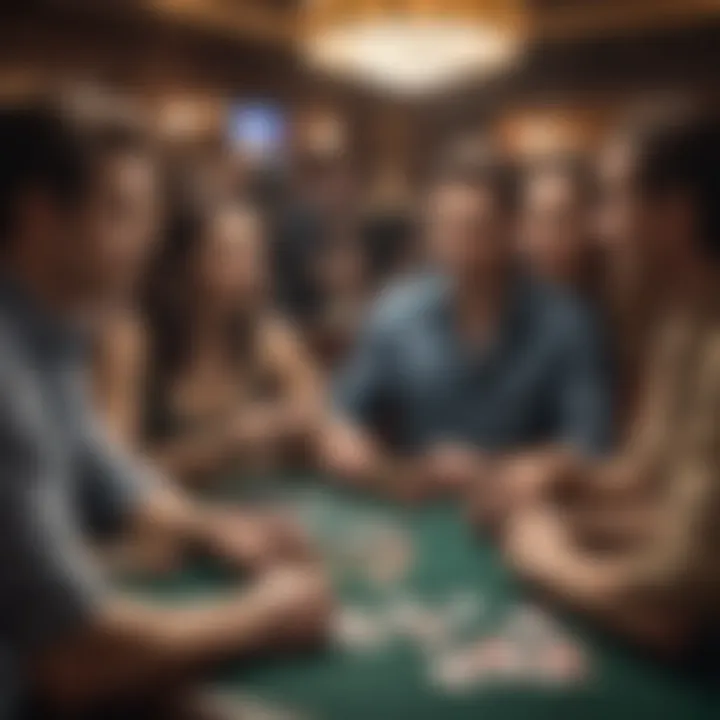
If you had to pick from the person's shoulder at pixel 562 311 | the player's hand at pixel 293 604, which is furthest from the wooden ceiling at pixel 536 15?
the player's hand at pixel 293 604

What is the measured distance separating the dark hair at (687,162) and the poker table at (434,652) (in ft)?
1.37

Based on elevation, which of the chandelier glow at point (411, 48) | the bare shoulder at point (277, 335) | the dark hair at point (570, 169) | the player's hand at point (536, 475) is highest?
the chandelier glow at point (411, 48)

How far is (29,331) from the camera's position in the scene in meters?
1.31

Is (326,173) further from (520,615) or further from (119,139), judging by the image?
(520,615)

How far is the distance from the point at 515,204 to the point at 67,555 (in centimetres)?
61

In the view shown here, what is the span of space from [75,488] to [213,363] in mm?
201

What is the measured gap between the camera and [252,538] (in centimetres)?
136

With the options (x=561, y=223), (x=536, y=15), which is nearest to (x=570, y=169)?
(x=561, y=223)

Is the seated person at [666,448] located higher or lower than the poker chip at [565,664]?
higher

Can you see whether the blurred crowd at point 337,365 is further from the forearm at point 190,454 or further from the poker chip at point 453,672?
the poker chip at point 453,672

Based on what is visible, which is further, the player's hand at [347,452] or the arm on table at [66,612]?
the player's hand at [347,452]

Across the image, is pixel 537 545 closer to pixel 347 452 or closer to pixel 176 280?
pixel 347 452

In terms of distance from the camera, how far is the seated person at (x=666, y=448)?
1328mm

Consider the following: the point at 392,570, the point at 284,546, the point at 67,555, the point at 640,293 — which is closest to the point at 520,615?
the point at 392,570
